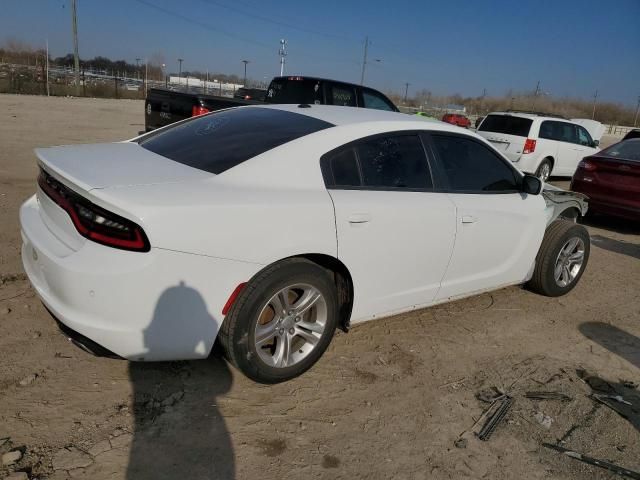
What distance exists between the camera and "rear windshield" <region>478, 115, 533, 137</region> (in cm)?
1171

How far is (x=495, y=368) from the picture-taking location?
3574 mm

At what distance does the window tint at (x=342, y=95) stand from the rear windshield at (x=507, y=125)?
12.6 feet

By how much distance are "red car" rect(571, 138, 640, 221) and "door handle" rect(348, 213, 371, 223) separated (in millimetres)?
6365

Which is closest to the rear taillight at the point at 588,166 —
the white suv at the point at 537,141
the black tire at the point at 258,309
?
the white suv at the point at 537,141

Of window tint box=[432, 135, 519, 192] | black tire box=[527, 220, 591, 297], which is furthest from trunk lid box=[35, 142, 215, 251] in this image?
black tire box=[527, 220, 591, 297]

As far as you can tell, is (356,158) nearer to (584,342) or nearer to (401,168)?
(401,168)

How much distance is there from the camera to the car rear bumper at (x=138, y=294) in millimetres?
2377

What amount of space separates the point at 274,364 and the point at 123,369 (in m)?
0.92

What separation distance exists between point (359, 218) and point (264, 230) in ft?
2.12

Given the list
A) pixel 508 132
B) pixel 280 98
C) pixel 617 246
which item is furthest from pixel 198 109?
pixel 508 132

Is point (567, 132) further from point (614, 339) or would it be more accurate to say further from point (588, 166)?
point (614, 339)

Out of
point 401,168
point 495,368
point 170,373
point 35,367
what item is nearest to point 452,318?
point 495,368

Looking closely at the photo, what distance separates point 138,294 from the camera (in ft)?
7.86

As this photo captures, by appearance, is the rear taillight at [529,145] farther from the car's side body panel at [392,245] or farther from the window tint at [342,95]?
the car's side body panel at [392,245]
